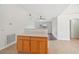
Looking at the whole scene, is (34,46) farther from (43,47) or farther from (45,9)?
(45,9)

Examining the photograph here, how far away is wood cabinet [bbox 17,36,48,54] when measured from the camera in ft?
14.7

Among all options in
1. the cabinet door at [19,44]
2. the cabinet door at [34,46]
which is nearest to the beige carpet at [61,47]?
the cabinet door at [19,44]

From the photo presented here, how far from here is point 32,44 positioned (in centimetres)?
460

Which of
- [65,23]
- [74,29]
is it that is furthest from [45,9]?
[74,29]

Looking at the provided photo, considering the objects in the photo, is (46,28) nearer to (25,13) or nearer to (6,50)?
(25,13)

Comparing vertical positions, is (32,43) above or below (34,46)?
above

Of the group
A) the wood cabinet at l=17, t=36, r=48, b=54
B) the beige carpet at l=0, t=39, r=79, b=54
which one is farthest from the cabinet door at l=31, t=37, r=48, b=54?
the beige carpet at l=0, t=39, r=79, b=54

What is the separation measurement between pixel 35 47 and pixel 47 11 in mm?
1617

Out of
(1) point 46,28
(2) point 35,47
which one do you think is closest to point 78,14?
(1) point 46,28

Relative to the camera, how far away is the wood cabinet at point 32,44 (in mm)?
4477

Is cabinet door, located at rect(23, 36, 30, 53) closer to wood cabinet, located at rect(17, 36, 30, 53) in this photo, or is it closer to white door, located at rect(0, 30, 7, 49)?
wood cabinet, located at rect(17, 36, 30, 53)

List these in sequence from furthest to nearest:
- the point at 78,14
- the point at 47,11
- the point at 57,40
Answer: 1. the point at 78,14
2. the point at 57,40
3. the point at 47,11

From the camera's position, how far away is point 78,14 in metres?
6.20

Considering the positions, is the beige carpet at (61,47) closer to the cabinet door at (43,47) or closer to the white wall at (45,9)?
the cabinet door at (43,47)
